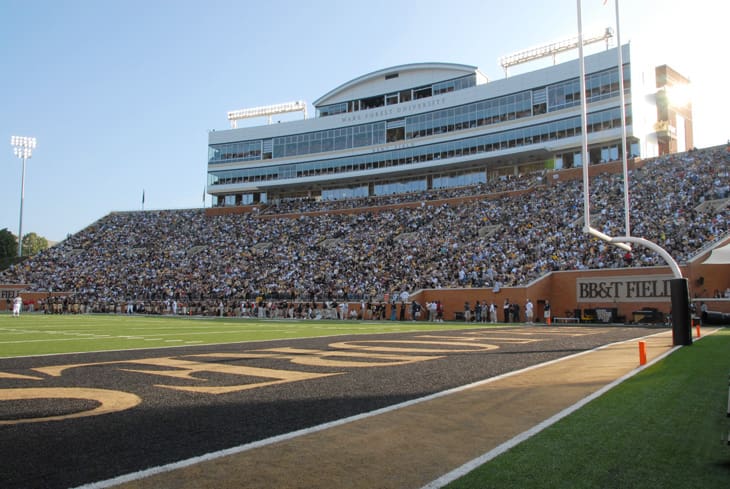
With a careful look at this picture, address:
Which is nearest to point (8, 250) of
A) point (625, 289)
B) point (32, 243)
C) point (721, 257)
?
point (32, 243)

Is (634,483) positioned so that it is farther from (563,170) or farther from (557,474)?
(563,170)

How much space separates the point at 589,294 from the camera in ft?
96.7

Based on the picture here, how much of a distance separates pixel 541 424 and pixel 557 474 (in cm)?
154

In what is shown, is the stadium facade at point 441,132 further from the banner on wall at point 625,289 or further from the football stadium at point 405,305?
the banner on wall at point 625,289

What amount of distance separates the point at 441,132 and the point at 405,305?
2533cm

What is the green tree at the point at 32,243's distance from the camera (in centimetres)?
8625

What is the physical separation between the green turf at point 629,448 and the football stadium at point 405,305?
3cm

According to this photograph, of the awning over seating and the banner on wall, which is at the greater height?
the awning over seating

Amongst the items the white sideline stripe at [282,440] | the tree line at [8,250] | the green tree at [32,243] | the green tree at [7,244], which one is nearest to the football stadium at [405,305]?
the white sideline stripe at [282,440]

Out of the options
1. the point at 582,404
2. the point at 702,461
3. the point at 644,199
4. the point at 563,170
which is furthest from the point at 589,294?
the point at 702,461

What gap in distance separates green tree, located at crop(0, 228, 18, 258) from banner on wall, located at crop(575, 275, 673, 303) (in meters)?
70.7

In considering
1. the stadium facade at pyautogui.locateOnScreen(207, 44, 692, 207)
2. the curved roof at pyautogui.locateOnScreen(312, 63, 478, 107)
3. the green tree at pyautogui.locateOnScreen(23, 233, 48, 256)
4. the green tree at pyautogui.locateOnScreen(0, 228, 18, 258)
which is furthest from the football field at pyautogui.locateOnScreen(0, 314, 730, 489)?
the green tree at pyautogui.locateOnScreen(23, 233, 48, 256)

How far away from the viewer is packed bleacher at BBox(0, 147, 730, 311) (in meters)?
31.4

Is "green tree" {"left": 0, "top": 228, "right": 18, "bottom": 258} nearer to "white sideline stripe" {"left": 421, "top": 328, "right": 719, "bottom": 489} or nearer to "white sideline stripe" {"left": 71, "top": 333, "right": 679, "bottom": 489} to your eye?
"white sideline stripe" {"left": 71, "top": 333, "right": 679, "bottom": 489}
